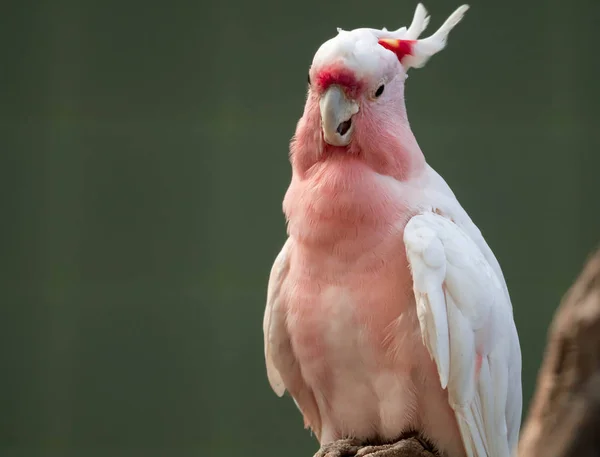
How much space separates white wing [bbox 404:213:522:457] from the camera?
58.7 inches

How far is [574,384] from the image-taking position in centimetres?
77

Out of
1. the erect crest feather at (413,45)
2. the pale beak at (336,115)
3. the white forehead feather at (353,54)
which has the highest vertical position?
the erect crest feather at (413,45)

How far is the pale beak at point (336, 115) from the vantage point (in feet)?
→ 4.95

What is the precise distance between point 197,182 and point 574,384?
2374mm

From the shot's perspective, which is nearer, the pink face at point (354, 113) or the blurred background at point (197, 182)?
the pink face at point (354, 113)

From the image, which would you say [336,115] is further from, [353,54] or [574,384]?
[574,384]

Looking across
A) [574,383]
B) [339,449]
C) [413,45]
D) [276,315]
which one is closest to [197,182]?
[276,315]

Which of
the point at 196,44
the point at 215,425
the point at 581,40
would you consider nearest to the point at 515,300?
the point at 581,40

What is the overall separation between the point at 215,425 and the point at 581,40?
1.84m

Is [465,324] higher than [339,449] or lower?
higher

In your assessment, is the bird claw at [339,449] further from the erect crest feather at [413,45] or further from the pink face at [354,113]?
the erect crest feather at [413,45]

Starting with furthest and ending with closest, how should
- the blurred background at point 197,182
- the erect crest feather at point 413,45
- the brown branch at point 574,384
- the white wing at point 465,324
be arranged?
1. the blurred background at point 197,182
2. the erect crest feather at point 413,45
3. the white wing at point 465,324
4. the brown branch at point 574,384

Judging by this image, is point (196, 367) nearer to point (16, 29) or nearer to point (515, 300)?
point (515, 300)

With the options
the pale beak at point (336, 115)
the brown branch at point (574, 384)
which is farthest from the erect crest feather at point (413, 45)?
the brown branch at point (574, 384)
